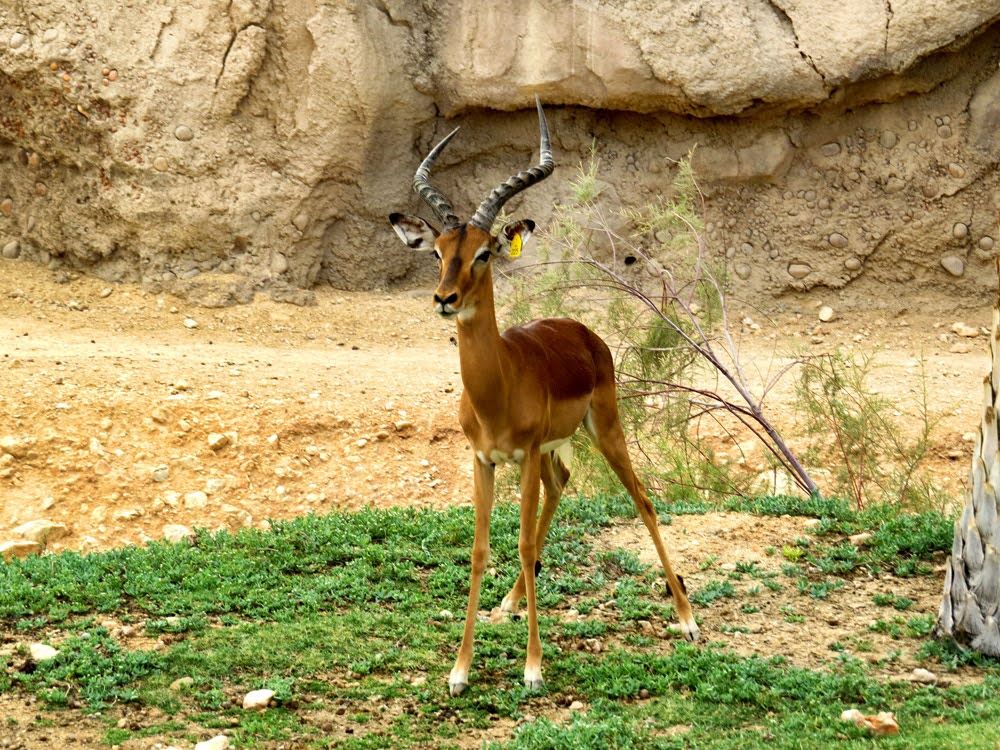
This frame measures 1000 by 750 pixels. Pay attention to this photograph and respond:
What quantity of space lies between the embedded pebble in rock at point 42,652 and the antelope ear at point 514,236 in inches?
110

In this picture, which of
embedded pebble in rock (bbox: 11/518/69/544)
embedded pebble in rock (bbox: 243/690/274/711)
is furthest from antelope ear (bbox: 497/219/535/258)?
embedded pebble in rock (bbox: 11/518/69/544)

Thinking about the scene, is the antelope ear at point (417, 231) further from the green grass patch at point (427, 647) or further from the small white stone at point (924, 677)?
the small white stone at point (924, 677)

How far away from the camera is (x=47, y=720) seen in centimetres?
499

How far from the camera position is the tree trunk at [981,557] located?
5559 millimetres

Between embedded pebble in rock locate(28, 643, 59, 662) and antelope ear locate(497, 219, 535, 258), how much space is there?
9.14 ft

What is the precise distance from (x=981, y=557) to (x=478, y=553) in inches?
92.2

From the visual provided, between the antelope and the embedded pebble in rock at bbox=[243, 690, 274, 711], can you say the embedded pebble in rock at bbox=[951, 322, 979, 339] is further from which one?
the embedded pebble in rock at bbox=[243, 690, 274, 711]

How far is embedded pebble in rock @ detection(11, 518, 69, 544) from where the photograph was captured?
28.7ft

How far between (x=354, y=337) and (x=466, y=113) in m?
3.15

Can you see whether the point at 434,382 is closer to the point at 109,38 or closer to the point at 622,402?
the point at 622,402

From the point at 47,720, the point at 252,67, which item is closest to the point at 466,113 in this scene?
the point at 252,67

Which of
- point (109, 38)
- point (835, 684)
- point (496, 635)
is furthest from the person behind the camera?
point (109, 38)

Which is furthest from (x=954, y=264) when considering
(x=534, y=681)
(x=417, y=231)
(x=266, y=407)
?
(x=534, y=681)

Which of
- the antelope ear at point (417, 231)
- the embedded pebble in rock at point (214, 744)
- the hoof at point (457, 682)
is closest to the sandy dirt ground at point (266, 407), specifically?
the hoof at point (457, 682)
